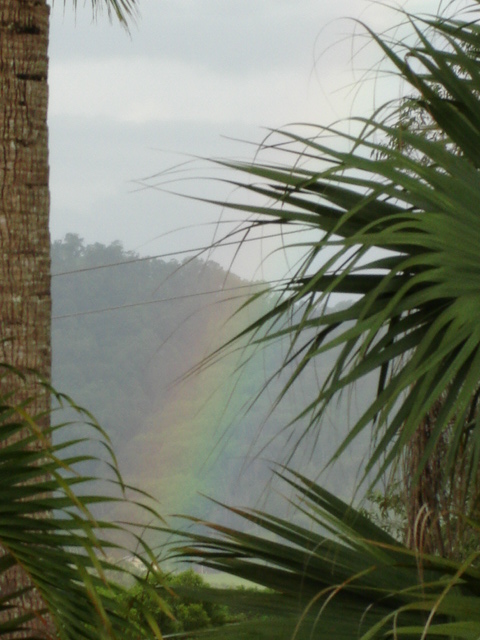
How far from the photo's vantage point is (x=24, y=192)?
2.35m

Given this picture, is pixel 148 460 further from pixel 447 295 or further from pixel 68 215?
pixel 68 215

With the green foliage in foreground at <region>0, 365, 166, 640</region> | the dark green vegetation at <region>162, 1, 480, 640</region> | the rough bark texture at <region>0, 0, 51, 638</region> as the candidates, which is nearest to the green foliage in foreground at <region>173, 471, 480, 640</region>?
the dark green vegetation at <region>162, 1, 480, 640</region>

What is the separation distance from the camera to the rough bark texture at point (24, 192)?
89.7 inches

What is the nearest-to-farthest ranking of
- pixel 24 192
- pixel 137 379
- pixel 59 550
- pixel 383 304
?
1. pixel 59 550
2. pixel 383 304
3. pixel 24 192
4. pixel 137 379

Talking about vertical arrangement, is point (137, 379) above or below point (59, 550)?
above

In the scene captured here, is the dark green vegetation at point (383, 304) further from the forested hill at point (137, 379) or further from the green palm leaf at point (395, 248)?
the forested hill at point (137, 379)

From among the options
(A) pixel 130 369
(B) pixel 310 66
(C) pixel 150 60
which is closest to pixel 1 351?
(B) pixel 310 66

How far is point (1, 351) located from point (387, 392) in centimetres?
132

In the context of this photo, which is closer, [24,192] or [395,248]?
[395,248]

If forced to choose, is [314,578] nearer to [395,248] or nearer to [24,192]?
[395,248]

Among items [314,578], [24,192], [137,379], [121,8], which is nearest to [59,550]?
[314,578]

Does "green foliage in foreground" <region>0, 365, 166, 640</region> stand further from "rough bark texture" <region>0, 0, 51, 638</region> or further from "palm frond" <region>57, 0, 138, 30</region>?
"palm frond" <region>57, 0, 138, 30</region>

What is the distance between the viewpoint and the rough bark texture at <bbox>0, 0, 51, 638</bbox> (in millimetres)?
2277

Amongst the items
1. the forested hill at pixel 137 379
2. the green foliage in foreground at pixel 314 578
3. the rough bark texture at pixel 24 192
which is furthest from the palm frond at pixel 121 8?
the forested hill at pixel 137 379
